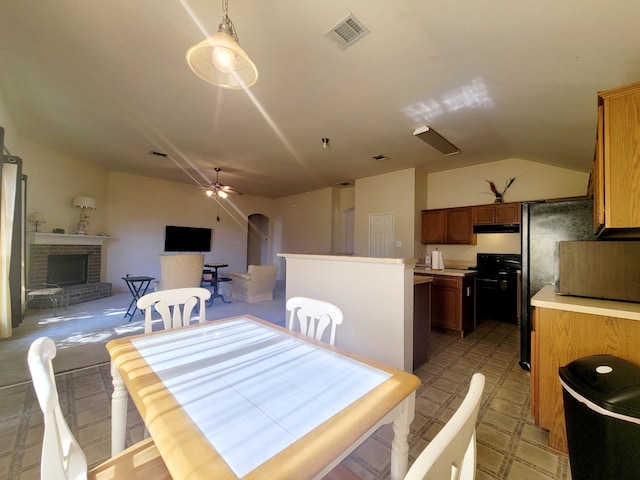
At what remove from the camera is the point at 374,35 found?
1.92m

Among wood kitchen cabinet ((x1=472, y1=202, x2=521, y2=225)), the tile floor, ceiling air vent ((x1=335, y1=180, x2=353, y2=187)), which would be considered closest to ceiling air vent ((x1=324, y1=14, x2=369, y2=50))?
the tile floor

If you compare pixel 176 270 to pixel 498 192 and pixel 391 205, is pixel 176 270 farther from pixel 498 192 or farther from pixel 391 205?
pixel 498 192

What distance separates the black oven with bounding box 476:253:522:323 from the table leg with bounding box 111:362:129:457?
486 cm

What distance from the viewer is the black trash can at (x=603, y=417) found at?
1049mm

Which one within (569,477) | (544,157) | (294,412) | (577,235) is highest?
(544,157)

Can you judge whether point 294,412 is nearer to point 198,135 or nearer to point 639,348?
point 639,348

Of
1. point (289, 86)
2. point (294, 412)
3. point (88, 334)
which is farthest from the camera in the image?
point (88, 334)

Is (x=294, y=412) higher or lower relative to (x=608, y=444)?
higher

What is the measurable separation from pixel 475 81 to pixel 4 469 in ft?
13.9

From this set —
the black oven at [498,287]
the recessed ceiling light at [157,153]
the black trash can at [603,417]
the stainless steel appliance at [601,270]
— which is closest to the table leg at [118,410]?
the black trash can at [603,417]

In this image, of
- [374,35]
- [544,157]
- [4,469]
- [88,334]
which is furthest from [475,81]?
[88,334]

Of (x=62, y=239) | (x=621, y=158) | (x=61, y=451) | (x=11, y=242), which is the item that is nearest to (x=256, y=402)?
(x=61, y=451)

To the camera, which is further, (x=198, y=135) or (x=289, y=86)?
(x=198, y=135)

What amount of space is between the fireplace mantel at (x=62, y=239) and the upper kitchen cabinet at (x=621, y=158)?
7.20m
